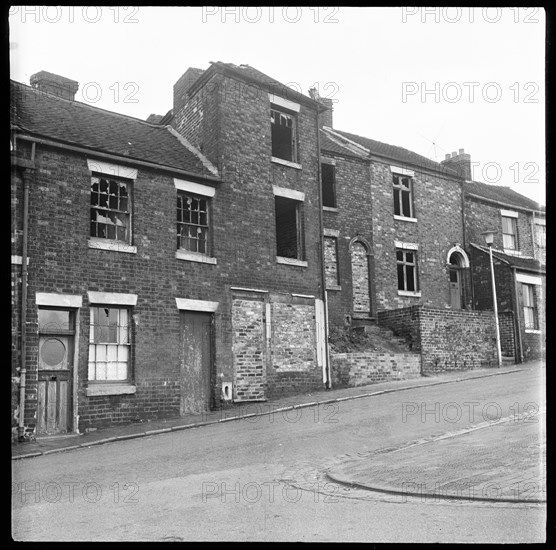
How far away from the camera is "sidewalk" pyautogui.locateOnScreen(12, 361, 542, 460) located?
12547mm

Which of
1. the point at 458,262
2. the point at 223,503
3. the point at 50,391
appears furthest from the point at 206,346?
the point at 458,262

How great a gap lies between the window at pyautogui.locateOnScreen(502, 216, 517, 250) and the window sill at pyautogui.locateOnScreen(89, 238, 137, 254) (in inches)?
756

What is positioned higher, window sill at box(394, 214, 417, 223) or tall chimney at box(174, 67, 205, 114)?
tall chimney at box(174, 67, 205, 114)

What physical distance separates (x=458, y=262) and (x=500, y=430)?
55.8 feet

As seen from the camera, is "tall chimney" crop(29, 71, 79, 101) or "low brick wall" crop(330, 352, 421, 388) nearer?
"tall chimney" crop(29, 71, 79, 101)

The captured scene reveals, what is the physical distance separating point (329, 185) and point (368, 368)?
710 centimetres

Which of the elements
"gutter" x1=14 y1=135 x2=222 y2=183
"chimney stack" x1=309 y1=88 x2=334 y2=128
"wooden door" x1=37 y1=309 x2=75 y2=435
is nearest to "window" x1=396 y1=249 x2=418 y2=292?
"chimney stack" x1=309 y1=88 x2=334 y2=128

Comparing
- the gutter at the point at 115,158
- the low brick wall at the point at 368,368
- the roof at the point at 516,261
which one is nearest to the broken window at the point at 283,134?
the gutter at the point at 115,158

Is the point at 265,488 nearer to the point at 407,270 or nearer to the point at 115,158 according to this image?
the point at 115,158

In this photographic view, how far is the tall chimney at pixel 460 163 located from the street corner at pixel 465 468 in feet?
63.9

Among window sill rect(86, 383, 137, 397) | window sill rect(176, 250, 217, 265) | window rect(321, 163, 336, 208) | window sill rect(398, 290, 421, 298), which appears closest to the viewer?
window sill rect(86, 383, 137, 397)

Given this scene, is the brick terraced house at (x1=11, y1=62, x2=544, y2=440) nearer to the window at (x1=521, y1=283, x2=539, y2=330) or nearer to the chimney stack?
the window at (x1=521, y1=283, x2=539, y2=330)

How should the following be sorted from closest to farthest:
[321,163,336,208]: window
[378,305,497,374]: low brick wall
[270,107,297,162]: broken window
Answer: [270,107,297,162]: broken window, [378,305,497,374]: low brick wall, [321,163,336,208]: window

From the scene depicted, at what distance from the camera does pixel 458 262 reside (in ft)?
89.7
